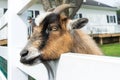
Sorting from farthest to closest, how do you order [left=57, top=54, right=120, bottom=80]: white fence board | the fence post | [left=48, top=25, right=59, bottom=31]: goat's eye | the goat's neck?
the fence post < [left=48, top=25, right=59, bottom=31]: goat's eye < the goat's neck < [left=57, top=54, right=120, bottom=80]: white fence board

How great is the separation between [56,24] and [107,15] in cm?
1865

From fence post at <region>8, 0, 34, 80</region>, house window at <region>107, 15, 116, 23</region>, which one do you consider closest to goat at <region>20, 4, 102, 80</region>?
fence post at <region>8, 0, 34, 80</region>

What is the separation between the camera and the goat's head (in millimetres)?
1033

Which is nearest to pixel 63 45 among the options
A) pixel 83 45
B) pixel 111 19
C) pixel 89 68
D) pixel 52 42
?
pixel 52 42

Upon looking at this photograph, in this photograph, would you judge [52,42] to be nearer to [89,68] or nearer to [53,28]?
A: [53,28]

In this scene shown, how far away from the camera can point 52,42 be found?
42.3 inches

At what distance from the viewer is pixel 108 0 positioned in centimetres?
143

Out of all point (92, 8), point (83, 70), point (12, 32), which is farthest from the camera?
point (92, 8)

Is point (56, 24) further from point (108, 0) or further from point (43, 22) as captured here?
point (108, 0)

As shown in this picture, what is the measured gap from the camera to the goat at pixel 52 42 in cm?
103

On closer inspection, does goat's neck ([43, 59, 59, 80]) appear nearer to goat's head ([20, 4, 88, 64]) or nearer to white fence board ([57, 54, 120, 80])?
goat's head ([20, 4, 88, 64])

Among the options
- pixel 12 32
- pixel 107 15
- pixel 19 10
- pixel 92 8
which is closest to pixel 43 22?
pixel 19 10

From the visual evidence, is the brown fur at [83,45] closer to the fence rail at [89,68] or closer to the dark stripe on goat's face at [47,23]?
the dark stripe on goat's face at [47,23]

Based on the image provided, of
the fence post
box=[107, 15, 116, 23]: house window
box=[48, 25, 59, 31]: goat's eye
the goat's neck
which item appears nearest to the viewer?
the goat's neck
